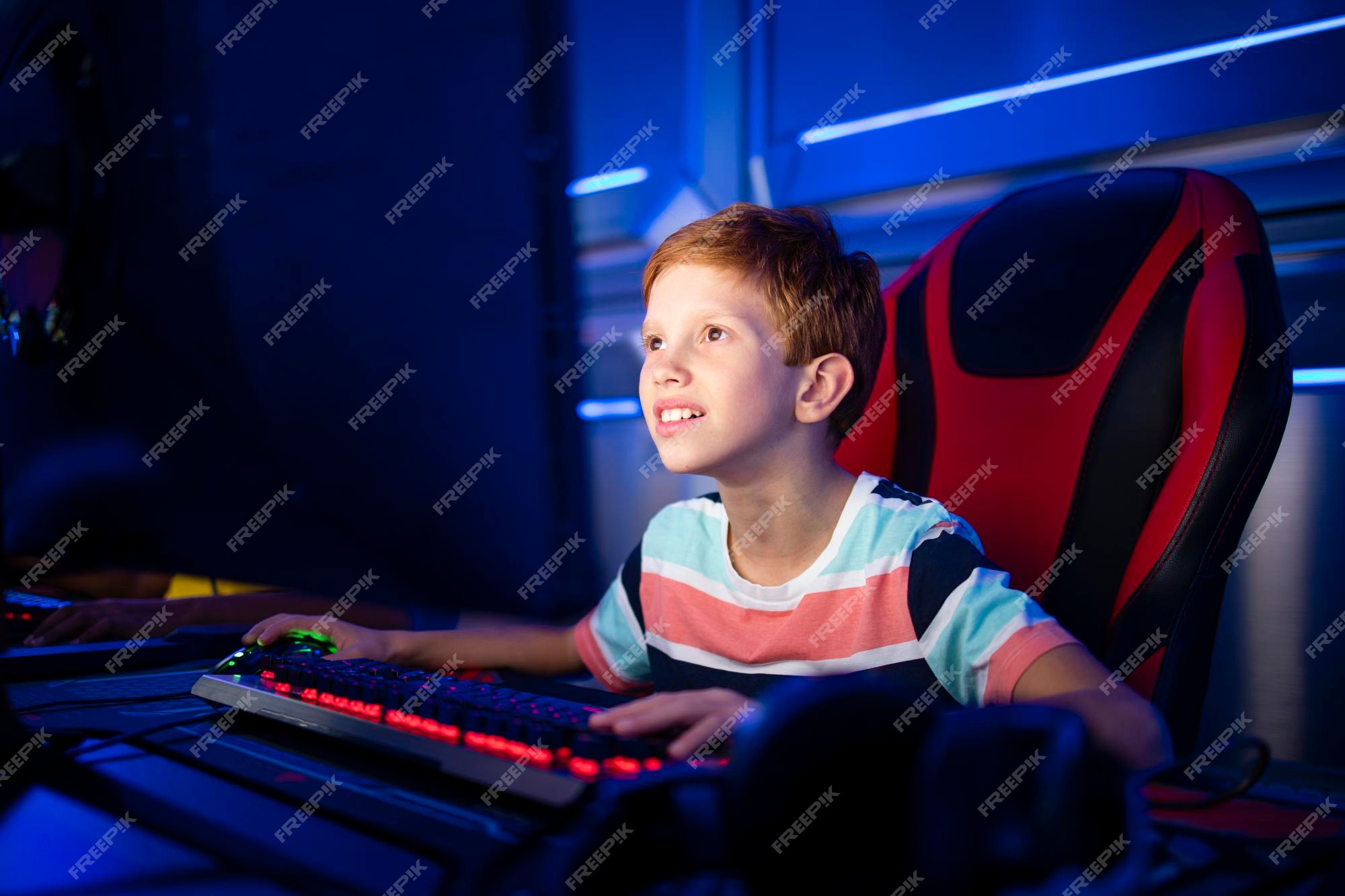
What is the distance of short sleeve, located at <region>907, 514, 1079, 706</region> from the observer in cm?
60

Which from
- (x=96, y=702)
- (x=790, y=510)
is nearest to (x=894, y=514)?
(x=790, y=510)

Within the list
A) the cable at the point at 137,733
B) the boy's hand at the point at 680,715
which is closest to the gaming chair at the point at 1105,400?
the boy's hand at the point at 680,715

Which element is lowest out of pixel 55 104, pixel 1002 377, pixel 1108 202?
pixel 1002 377

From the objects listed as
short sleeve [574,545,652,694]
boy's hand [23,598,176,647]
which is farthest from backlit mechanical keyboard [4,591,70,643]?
short sleeve [574,545,652,694]

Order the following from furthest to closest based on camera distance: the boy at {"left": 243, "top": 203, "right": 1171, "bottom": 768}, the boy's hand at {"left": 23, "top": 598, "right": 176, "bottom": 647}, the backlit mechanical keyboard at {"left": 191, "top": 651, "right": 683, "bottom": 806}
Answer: the boy's hand at {"left": 23, "top": 598, "right": 176, "bottom": 647}
the boy at {"left": 243, "top": 203, "right": 1171, "bottom": 768}
the backlit mechanical keyboard at {"left": 191, "top": 651, "right": 683, "bottom": 806}

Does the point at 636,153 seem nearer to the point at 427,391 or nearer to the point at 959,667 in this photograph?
the point at 427,391

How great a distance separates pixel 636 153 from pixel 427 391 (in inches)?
19.9

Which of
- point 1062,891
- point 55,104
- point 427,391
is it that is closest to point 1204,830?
point 1062,891

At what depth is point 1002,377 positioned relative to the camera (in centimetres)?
84

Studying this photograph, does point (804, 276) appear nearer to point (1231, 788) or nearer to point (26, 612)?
point (1231, 788)

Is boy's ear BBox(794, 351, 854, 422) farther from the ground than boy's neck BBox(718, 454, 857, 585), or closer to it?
farther from the ground

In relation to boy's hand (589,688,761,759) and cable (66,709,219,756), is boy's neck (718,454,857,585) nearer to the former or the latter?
boy's hand (589,688,761,759)

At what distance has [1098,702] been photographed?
53cm

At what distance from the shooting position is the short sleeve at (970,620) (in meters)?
0.60
